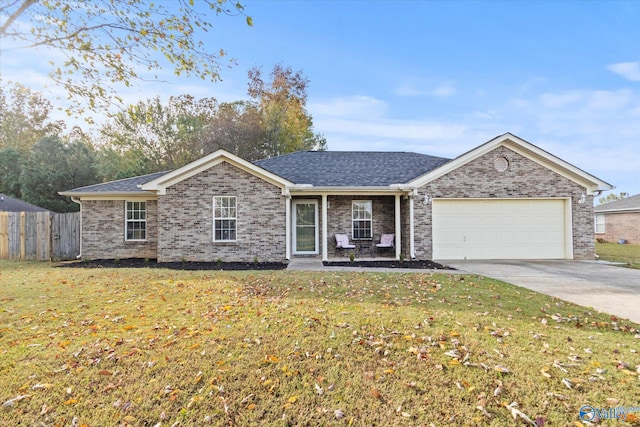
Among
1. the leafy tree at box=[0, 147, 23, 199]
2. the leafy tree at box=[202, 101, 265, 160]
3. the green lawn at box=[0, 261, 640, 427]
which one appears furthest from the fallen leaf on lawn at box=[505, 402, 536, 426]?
the leafy tree at box=[0, 147, 23, 199]

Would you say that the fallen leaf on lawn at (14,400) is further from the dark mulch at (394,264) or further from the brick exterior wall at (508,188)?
the brick exterior wall at (508,188)

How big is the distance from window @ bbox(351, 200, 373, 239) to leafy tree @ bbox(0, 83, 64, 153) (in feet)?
97.3

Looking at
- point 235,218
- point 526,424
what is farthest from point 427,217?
point 526,424

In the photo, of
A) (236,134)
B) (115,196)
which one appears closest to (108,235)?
(115,196)

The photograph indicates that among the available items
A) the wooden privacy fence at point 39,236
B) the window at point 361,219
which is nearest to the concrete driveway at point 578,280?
the window at point 361,219

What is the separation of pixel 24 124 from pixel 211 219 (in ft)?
101

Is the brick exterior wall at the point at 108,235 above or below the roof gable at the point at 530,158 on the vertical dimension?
below

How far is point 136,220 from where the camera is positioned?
519 inches

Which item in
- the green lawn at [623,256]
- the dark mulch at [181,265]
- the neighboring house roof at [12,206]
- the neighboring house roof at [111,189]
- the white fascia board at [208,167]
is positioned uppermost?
the white fascia board at [208,167]

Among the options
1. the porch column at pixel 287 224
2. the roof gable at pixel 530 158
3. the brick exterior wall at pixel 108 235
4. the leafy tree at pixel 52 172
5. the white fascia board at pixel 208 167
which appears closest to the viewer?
the white fascia board at pixel 208 167

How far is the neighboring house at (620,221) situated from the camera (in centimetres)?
2204

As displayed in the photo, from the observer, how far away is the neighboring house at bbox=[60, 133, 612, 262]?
12.1 m

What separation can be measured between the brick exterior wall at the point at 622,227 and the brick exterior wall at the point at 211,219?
2506 cm

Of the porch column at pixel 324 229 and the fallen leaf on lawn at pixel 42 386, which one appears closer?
the fallen leaf on lawn at pixel 42 386
